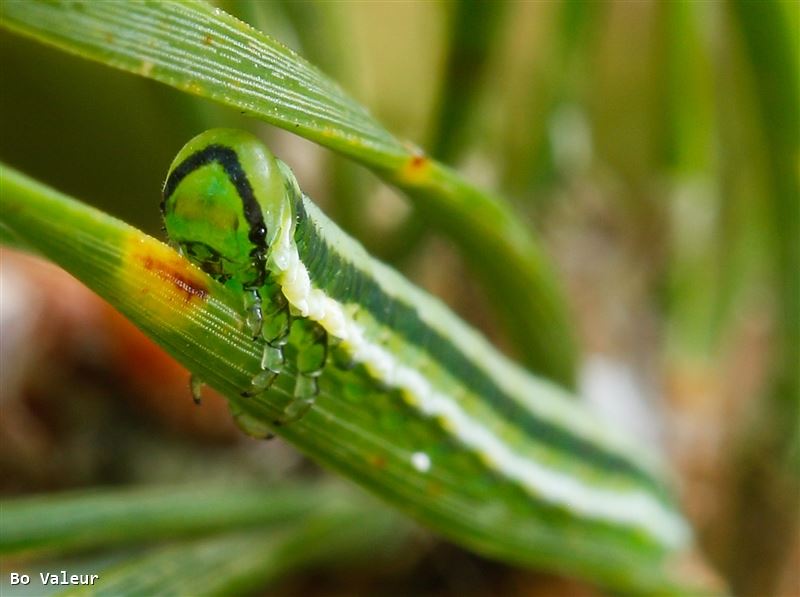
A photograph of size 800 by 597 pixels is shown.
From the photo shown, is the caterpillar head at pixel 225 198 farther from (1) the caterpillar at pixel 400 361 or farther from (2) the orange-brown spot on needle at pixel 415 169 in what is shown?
(2) the orange-brown spot on needle at pixel 415 169

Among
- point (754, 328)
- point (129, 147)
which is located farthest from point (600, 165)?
point (129, 147)

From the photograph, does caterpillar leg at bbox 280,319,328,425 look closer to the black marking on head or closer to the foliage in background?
the black marking on head

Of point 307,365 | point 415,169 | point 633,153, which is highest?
point 633,153

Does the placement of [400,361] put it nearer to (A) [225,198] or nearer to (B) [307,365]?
(B) [307,365]

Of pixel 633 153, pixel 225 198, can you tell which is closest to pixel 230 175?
pixel 225 198

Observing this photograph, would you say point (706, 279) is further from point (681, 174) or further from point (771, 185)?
point (771, 185)

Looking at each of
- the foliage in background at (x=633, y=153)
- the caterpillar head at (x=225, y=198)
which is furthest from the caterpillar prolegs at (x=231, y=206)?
the foliage in background at (x=633, y=153)

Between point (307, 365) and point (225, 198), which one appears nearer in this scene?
point (225, 198)
